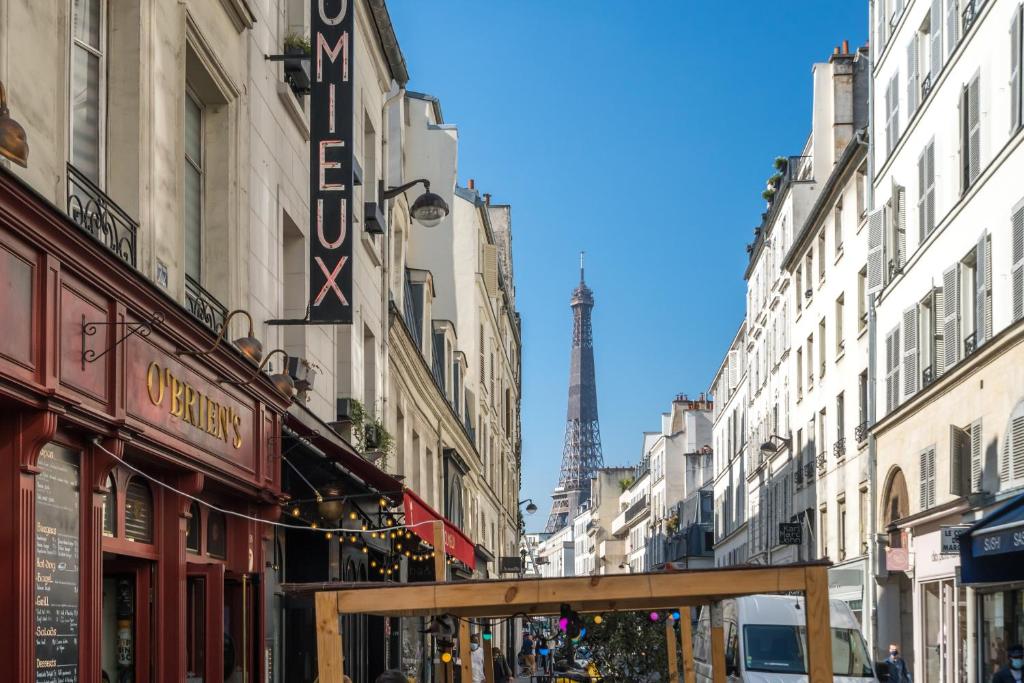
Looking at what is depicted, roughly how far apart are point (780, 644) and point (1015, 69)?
9.05 m

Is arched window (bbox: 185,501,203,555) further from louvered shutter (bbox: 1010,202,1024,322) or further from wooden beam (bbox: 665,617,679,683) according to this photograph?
louvered shutter (bbox: 1010,202,1024,322)

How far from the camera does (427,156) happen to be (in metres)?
31.9

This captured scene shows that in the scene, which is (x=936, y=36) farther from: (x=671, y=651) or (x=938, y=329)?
(x=671, y=651)

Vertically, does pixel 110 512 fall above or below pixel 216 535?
above

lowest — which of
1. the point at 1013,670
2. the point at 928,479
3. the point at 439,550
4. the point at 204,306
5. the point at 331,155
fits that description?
the point at 1013,670

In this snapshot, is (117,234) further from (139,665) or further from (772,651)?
(772,651)

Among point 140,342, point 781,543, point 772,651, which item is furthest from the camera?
point 781,543

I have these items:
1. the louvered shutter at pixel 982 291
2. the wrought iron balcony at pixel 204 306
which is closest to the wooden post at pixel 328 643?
the wrought iron balcony at pixel 204 306

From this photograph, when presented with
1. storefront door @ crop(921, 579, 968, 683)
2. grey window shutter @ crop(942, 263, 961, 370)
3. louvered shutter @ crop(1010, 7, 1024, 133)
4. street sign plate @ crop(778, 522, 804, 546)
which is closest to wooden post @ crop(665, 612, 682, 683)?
louvered shutter @ crop(1010, 7, 1024, 133)

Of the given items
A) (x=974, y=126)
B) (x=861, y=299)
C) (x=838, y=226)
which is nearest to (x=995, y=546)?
(x=974, y=126)

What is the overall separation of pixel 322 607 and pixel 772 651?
13.8 metres

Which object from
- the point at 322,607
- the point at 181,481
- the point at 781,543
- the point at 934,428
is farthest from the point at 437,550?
the point at 781,543

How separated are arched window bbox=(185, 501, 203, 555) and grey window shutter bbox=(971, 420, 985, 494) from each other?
50.7 feet

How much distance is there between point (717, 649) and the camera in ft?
47.9
